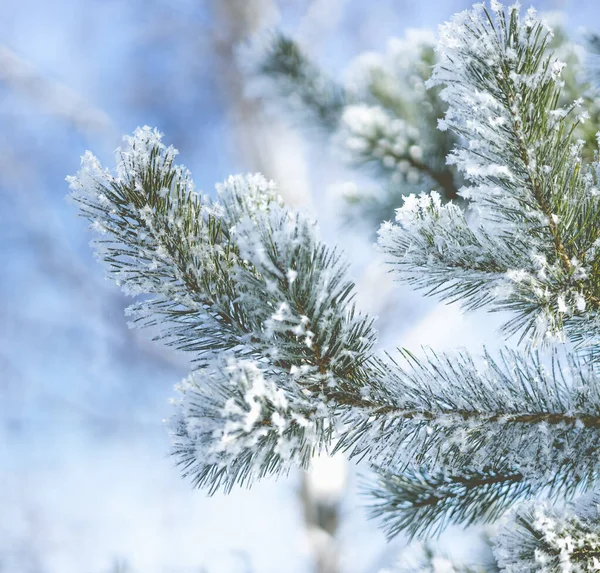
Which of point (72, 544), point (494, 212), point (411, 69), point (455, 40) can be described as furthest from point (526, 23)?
point (72, 544)

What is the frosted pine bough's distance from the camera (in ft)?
1.63

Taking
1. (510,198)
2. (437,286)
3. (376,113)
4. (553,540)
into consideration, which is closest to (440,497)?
(553,540)

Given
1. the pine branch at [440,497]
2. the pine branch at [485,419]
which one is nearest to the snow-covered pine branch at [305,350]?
the pine branch at [485,419]

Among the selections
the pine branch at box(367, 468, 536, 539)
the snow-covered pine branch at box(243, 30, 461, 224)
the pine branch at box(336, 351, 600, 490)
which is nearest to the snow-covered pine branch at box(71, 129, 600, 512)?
the pine branch at box(336, 351, 600, 490)

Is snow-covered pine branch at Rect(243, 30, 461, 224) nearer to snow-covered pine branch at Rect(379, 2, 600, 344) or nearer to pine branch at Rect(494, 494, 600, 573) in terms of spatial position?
snow-covered pine branch at Rect(379, 2, 600, 344)

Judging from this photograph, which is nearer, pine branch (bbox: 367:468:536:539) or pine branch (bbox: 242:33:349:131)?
pine branch (bbox: 367:468:536:539)

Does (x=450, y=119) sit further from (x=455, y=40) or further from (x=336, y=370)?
(x=336, y=370)

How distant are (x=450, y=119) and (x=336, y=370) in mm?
319

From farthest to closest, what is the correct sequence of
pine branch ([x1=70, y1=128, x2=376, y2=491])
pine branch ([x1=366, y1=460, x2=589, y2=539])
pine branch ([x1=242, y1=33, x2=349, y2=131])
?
pine branch ([x1=242, y1=33, x2=349, y2=131]) < pine branch ([x1=366, y1=460, x2=589, y2=539]) < pine branch ([x1=70, y1=128, x2=376, y2=491])

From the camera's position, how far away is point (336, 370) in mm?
549

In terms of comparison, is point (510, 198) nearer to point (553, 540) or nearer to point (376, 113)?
point (553, 540)

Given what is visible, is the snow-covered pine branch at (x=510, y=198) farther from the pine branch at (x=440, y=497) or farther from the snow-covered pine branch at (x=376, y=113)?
the snow-covered pine branch at (x=376, y=113)

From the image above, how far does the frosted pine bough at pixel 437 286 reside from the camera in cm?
50

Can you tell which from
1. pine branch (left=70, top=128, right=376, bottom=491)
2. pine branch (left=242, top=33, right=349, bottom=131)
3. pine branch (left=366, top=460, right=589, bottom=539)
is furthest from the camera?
pine branch (left=242, top=33, right=349, bottom=131)
